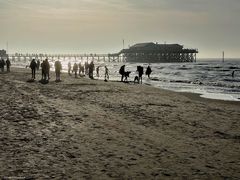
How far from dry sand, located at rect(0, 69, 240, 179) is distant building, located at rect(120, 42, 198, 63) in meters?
147

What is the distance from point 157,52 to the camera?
15725 cm

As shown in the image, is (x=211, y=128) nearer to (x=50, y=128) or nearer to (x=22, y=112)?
(x=50, y=128)

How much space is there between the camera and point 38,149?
21.0 feet

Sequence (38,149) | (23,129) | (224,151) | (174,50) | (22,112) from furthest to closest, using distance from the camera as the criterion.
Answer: (174,50) < (22,112) < (23,129) < (224,151) < (38,149)

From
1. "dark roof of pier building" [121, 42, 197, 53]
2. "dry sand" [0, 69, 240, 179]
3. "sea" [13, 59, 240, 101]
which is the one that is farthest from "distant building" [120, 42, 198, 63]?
"dry sand" [0, 69, 240, 179]

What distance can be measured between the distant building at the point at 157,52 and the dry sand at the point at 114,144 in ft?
481

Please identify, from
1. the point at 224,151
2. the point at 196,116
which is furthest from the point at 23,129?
the point at 196,116

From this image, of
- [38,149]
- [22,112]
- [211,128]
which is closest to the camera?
[38,149]

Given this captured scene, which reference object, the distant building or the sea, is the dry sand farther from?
the distant building

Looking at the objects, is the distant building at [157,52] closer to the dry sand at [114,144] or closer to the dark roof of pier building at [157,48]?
the dark roof of pier building at [157,48]

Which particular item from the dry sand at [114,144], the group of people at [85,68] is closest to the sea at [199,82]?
the group of people at [85,68]

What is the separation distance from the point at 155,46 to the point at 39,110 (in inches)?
6002

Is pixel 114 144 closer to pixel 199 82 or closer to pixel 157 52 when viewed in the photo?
pixel 199 82

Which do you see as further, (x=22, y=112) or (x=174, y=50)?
(x=174, y=50)
